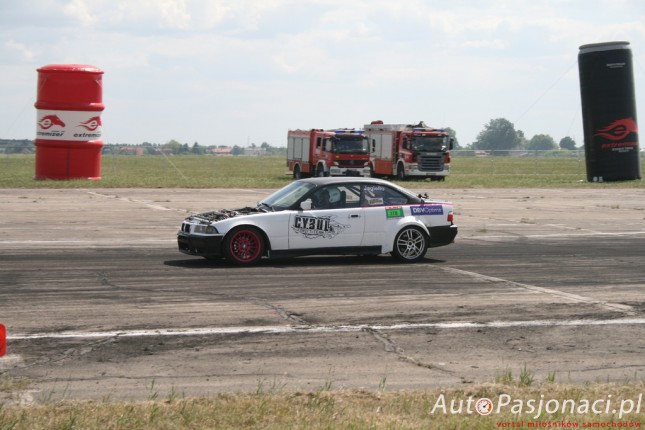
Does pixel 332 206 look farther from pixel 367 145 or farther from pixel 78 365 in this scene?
pixel 367 145

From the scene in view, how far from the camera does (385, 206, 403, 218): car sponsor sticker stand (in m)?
16.4

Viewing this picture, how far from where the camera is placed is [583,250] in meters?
19.0

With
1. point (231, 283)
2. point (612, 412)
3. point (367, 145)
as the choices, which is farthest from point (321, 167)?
point (612, 412)

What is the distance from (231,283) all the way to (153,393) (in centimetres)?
591

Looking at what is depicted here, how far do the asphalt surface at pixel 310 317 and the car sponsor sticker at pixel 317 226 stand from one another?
0.52 meters

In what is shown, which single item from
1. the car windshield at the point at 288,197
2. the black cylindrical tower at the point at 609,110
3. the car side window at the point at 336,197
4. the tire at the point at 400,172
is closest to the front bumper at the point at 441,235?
the car side window at the point at 336,197

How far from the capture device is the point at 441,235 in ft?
54.8

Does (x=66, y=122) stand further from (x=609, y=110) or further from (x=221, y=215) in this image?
(x=221, y=215)

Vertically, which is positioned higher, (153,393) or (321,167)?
(321,167)

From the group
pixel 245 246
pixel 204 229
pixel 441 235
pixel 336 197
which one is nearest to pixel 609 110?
pixel 441 235

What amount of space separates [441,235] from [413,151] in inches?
1296

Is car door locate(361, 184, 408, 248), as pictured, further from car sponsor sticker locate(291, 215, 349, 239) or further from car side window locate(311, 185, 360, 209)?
car sponsor sticker locate(291, 215, 349, 239)

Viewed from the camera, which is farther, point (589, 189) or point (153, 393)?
point (589, 189)

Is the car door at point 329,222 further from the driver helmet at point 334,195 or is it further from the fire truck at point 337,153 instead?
the fire truck at point 337,153
